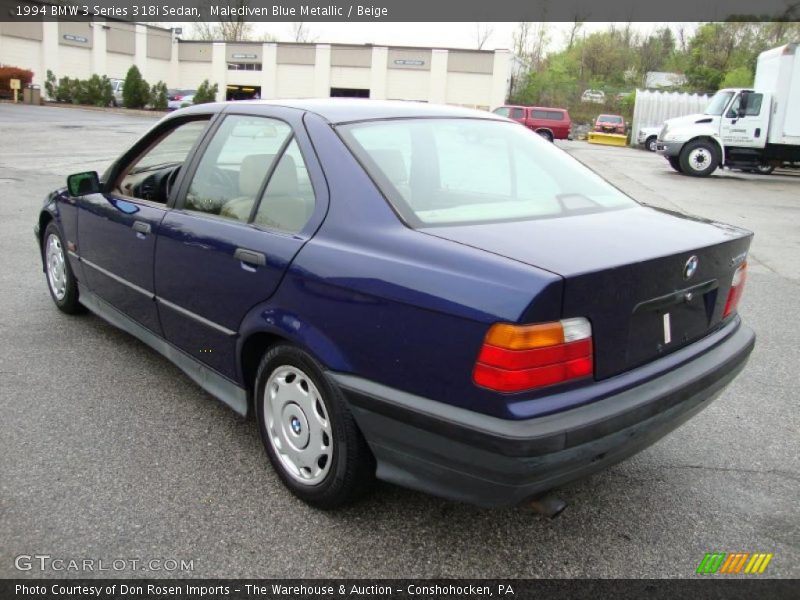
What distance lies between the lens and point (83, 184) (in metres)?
4.09

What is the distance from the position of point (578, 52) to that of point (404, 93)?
22.8m

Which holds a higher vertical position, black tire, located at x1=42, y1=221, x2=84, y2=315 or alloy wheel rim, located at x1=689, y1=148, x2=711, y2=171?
alloy wheel rim, located at x1=689, y1=148, x2=711, y2=171

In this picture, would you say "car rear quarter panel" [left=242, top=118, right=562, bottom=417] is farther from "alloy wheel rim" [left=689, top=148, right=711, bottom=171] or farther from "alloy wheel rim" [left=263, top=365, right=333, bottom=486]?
"alloy wheel rim" [left=689, top=148, right=711, bottom=171]

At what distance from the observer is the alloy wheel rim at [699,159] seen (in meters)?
20.0

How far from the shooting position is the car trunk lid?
2.14 m

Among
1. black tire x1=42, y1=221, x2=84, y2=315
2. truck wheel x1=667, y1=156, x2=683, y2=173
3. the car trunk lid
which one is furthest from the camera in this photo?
truck wheel x1=667, y1=156, x2=683, y2=173

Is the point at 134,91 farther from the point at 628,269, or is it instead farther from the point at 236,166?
the point at 628,269

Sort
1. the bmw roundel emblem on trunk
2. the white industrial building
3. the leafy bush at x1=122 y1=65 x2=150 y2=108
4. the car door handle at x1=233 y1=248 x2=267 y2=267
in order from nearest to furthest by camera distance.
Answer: the bmw roundel emblem on trunk, the car door handle at x1=233 y1=248 x2=267 y2=267, the leafy bush at x1=122 y1=65 x2=150 y2=108, the white industrial building

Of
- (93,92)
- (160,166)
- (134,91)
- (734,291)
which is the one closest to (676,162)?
(734,291)

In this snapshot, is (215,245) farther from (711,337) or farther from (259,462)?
(711,337)

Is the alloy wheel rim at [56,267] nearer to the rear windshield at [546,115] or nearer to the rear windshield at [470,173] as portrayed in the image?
the rear windshield at [470,173]

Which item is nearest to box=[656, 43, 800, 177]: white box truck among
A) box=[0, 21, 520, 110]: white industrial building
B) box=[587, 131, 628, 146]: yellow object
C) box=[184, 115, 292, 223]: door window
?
→ box=[587, 131, 628, 146]: yellow object

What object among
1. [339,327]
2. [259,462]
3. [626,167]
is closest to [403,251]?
[339,327]

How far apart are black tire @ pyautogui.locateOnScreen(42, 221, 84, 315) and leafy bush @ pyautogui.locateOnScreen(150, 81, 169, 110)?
132ft
